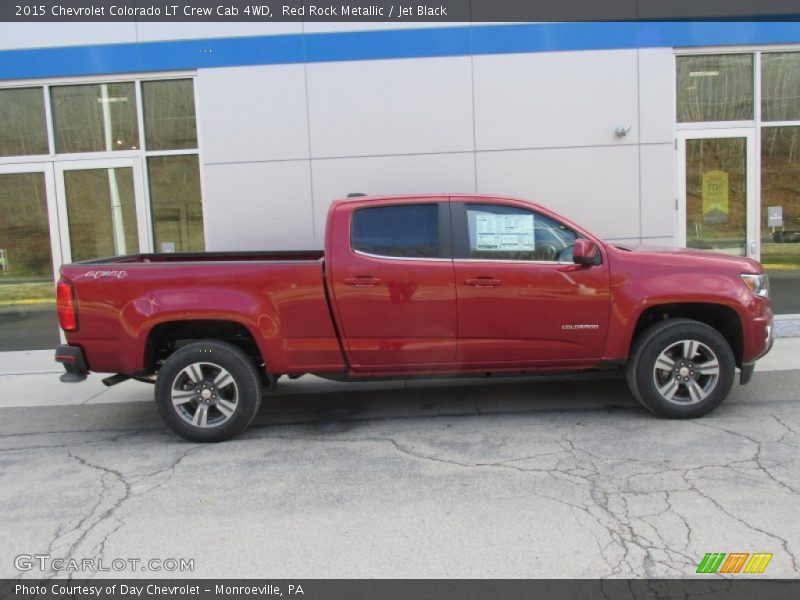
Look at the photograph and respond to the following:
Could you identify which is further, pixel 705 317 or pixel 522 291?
pixel 705 317

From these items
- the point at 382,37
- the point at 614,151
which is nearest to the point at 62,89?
the point at 382,37

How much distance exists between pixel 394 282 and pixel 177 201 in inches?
219

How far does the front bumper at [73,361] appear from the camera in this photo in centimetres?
512

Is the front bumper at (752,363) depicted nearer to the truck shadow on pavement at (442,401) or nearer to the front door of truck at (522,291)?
the truck shadow on pavement at (442,401)

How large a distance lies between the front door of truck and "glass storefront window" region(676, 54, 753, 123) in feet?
17.2

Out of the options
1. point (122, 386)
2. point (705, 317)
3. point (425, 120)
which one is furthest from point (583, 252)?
point (122, 386)

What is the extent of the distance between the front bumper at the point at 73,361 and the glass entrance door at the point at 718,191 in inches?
313

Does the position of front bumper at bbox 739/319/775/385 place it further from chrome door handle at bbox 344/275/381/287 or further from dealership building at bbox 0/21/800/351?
dealership building at bbox 0/21/800/351

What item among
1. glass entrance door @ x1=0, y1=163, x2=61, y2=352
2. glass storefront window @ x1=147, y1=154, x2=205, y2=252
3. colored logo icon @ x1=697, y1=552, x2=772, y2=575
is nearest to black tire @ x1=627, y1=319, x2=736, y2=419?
colored logo icon @ x1=697, y1=552, x2=772, y2=575

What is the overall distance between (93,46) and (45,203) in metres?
2.44

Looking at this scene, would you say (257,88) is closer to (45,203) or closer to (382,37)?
(382,37)

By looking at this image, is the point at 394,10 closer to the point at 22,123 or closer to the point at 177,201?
the point at 177,201

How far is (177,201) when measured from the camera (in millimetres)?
9406

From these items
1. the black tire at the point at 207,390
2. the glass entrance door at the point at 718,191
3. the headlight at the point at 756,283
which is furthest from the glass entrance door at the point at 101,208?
the glass entrance door at the point at 718,191
